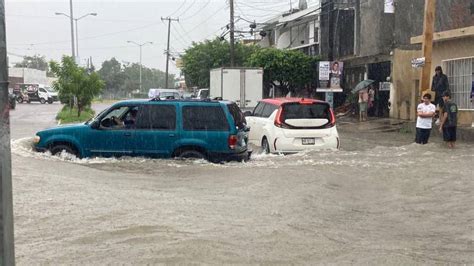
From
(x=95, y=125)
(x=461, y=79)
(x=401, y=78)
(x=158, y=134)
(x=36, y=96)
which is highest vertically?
(x=401, y=78)

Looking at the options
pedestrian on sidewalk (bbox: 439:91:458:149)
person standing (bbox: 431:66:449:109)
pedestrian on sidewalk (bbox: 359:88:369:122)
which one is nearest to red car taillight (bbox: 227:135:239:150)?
pedestrian on sidewalk (bbox: 439:91:458:149)

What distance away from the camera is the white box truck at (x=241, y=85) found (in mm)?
27000

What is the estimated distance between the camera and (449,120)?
1506 centimetres

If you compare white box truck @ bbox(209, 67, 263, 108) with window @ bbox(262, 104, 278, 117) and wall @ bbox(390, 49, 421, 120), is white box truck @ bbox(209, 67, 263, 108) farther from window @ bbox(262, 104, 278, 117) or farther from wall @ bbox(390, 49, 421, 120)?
window @ bbox(262, 104, 278, 117)

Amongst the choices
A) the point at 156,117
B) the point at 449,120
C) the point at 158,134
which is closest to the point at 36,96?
the point at 156,117

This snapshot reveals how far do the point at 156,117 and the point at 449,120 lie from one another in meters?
7.93

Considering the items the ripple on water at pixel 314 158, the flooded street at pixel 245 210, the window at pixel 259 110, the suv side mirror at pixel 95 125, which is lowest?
the flooded street at pixel 245 210

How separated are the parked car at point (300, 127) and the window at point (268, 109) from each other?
23 cm

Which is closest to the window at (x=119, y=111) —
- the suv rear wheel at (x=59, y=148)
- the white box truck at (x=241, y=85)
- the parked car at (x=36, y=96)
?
the suv rear wheel at (x=59, y=148)

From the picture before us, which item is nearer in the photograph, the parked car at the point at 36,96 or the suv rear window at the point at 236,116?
the suv rear window at the point at 236,116

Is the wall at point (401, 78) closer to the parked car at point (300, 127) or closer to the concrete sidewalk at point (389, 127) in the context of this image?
the concrete sidewalk at point (389, 127)

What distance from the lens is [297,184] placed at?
33.4 feet

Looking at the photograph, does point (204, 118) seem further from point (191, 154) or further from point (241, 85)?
point (241, 85)

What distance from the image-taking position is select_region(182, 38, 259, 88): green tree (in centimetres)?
5031
